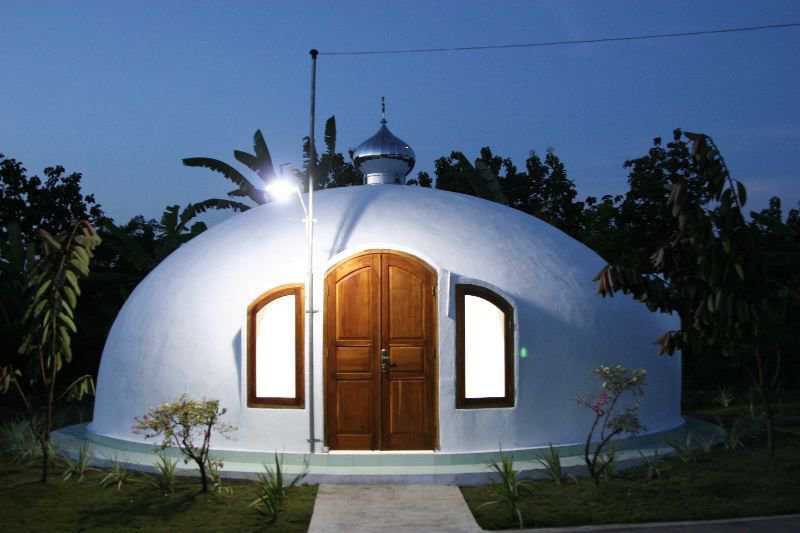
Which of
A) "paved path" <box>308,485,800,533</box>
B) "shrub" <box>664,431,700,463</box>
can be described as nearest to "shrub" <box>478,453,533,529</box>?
"paved path" <box>308,485,800,533</box>

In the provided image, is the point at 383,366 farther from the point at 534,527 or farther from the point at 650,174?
the point at 650,174

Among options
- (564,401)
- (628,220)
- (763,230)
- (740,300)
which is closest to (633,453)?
(564,401)

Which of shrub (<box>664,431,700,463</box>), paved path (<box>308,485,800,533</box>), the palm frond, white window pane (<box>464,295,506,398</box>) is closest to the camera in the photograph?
paved path (<box>308,485,800,533</box>)

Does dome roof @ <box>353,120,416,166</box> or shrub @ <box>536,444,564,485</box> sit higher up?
dome roof @ <box>353,120,416,166</box>

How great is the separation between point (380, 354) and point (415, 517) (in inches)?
99.3

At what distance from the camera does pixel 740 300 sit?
806 centimetres

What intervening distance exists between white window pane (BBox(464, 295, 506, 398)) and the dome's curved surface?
0.25 m

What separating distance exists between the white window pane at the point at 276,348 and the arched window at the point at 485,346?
1843mm

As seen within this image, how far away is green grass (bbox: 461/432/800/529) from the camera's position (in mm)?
7516

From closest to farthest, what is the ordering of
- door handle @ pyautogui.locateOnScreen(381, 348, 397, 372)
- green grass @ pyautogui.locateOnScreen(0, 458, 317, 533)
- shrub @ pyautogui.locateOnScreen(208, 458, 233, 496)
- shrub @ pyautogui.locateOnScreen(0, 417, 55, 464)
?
green grass @ pyautogui.locateOnScreen(0, 458, 317, 533)
shrub @ pyautogui.locateOnScreen(208, 458, 233, 496)
door handle @ pyautogui.locateOnScreen(381, 348, 397, 372)
shrub @ pyautogui.locateOnScreen(0, 417, 55, 464)

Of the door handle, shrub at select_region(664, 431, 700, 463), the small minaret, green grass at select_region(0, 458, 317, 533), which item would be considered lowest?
green grass at select_region(0, 458, 317, 533)

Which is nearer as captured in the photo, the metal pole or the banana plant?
the metal pole

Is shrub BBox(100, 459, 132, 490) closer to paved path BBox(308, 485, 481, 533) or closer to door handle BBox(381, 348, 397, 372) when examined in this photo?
paved path BBox(308, 485, 481, 533)

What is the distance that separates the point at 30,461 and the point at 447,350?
4983 mm
